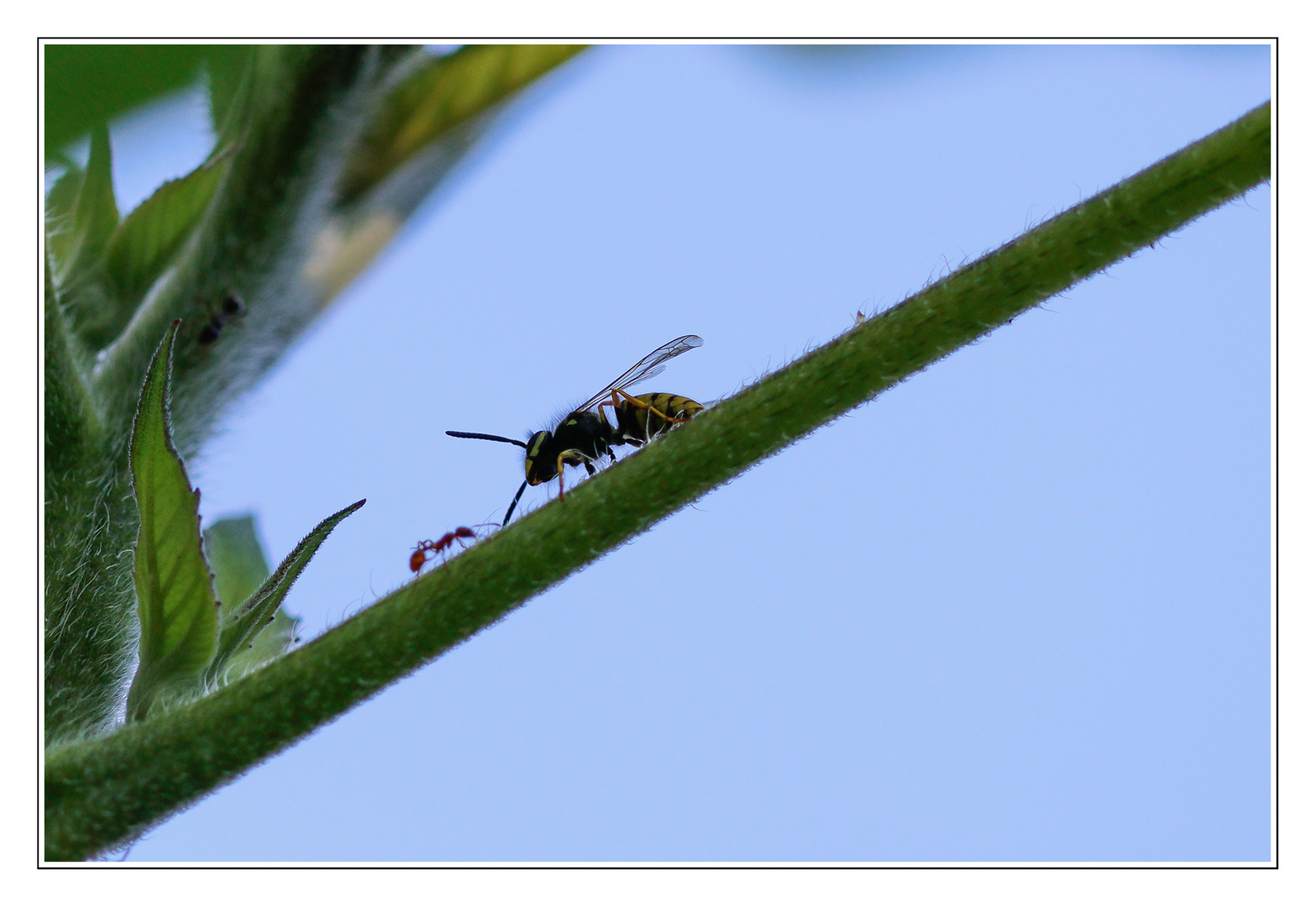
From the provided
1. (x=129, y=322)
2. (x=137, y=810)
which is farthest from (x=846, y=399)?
(x=129, y=322)

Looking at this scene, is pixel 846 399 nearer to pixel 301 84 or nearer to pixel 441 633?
pixel 441 633

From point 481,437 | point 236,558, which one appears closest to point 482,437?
point 481,437

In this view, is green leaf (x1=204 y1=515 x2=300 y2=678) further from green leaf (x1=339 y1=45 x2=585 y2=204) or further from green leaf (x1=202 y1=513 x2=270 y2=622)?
green leaf (x1=339 y1=45 x2=585 y2=204)

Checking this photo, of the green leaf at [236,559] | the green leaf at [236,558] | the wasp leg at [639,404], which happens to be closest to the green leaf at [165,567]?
the green leaf at [236,559]

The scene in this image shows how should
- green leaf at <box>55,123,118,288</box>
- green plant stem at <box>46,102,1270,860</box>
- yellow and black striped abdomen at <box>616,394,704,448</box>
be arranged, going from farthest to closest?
yellow and black striped abdomen at <box>616,394,704,448</box> → green leaf at <box>55,123,118,288</box> → green plant stem at <box>46,102,1270,860</box>

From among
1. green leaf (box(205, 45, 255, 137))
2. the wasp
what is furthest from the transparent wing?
green leaf (box(205, 45, 255, 137))
